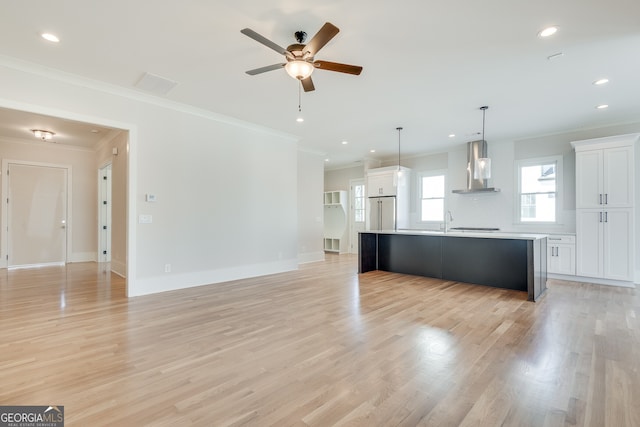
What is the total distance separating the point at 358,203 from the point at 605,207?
5.96 meters

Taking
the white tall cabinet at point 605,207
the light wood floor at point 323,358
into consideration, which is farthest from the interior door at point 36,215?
the white tall cabinet at point 605,207

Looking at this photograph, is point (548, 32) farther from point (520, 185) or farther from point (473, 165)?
point (520, 185)

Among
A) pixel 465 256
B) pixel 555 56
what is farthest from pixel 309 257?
pixel 555 56

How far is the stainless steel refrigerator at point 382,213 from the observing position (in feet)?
26.8

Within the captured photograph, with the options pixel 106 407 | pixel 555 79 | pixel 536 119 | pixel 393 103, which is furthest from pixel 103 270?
pixel 536 119

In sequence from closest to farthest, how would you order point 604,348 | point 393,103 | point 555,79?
point 604,348
point 555,79
point 393,103

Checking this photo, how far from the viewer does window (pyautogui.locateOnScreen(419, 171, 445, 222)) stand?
7.98 m

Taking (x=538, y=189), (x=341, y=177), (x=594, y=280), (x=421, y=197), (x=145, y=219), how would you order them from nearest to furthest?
(x=145, y=219)
(x=594, y=280)
(x=538, y=189)
(x=421, y=197)
(x=341, y=177)

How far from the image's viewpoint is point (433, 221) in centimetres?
806

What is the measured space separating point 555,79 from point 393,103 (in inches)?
80.8

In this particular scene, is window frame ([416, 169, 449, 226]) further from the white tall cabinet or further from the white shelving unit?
the white tall cabinet

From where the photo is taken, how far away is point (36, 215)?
277 inches

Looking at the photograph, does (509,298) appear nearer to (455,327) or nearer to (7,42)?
(455,327)

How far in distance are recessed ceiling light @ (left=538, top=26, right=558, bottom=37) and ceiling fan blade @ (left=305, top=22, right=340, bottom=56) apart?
6.74 feet
